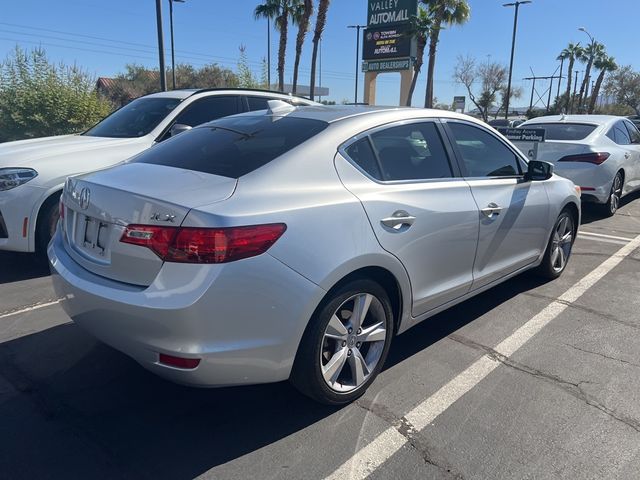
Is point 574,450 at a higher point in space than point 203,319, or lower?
lower

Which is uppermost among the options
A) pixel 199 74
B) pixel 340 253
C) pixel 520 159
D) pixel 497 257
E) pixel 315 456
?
pixel 199 74

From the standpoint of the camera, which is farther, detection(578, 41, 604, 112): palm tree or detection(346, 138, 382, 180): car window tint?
detection(578, 41, 604, 112): palm tree

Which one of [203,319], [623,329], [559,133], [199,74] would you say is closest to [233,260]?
[203,319]

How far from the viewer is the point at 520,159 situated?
14.6 ft

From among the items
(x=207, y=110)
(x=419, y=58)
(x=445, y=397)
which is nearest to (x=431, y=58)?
(x=419, y=58)

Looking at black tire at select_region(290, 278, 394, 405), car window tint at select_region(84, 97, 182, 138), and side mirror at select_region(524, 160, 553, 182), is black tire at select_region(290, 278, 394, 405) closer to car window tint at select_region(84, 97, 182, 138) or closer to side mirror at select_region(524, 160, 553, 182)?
side mirror at select_region(524, 160, 553, 182)

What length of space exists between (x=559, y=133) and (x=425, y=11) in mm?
24163

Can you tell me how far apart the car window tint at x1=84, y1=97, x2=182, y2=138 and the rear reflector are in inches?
162

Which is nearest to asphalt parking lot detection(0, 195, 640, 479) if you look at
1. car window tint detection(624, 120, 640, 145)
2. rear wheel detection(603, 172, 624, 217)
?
rear wheel detection(603, 172, 624, 217)

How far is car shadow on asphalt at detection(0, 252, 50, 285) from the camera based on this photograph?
5.10m

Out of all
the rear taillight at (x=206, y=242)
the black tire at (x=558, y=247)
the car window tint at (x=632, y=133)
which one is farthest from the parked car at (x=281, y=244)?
the car window tint at (x=632, y=133)

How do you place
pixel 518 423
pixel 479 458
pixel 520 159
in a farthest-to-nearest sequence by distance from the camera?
pixel 520 159, pixel 518 423, pixel 479 458

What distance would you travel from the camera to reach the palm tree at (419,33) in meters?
28.0

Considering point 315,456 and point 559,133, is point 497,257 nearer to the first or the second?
point 315,456
